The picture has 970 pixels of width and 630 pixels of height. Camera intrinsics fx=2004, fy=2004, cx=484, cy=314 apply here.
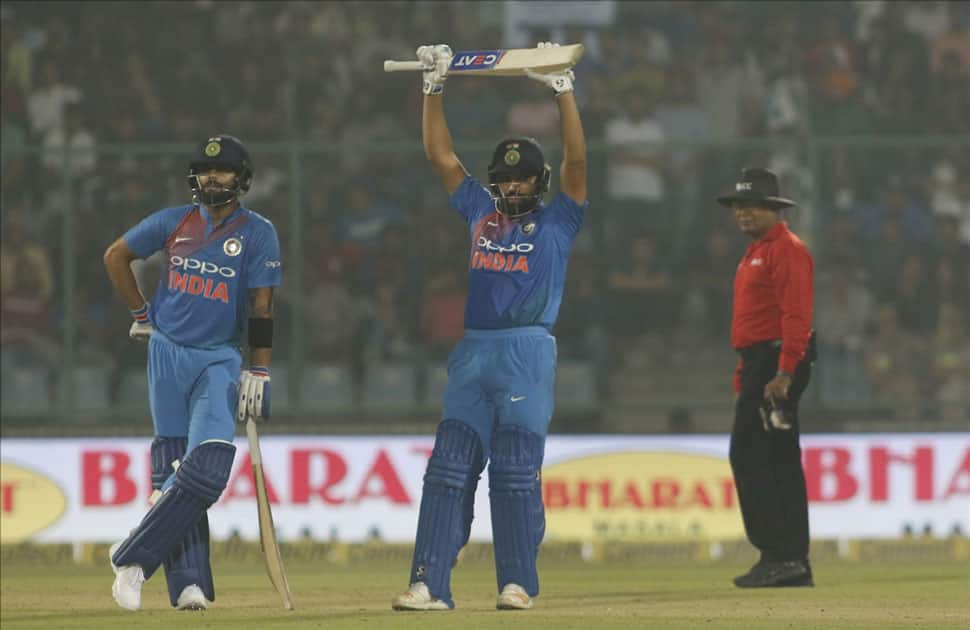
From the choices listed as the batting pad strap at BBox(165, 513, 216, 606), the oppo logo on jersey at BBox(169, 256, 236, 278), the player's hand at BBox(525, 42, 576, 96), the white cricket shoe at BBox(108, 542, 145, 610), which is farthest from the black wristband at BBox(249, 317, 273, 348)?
the player's hand at BBox(525, 42, 576, 96)

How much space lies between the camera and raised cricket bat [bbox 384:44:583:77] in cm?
845

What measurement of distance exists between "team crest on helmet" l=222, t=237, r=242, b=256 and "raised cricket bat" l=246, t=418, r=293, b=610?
2.33ft

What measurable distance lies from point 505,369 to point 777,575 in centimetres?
238

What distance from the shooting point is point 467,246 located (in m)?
15.5

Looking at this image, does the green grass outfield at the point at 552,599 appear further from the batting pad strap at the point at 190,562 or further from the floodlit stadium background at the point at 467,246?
the floodlit stadium background at the point at 467,246

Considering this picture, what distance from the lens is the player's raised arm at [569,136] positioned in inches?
330

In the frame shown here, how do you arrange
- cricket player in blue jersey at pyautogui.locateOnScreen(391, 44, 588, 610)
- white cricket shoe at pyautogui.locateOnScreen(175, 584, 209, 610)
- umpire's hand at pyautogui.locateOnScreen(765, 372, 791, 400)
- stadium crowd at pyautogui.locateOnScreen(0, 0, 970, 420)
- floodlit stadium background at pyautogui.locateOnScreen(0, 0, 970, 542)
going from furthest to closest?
stadium crowd at pyautogui.locateOnScreen(0, 0, 970, 420), floodlit stadium background at pyautogui.locateOnScreen(0, 0, 970, 542), umpire's hand at pyautogui.locateOnScreen(765, 372, 791, 400), white cricket shoe at pyautogui.locateOnScreen(175, 584, 209, 610), cricket player in blue jersey at pyautogui.locateOnScreen(391, 44, 588, 610)

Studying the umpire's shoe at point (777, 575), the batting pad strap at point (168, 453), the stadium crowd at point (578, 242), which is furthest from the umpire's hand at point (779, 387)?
the stadium crowd at point (578, 242)

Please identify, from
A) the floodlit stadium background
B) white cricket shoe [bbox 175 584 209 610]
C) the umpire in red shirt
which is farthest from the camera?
the floodlit stadium background

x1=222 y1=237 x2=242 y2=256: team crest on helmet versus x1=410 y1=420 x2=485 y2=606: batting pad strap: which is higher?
x1=222 y1=237 x2=242 y2=256: team crest on helmet

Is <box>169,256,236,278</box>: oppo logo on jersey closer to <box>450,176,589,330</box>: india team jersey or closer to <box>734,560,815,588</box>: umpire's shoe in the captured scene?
<box>450,176,589,330</box>: india team jersey

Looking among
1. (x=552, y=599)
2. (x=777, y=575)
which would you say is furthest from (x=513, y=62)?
(x=777, y=575)

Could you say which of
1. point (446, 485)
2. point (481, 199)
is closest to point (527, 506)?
point (446, 485)

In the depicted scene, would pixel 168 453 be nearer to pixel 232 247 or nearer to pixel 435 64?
pixel 232 247
